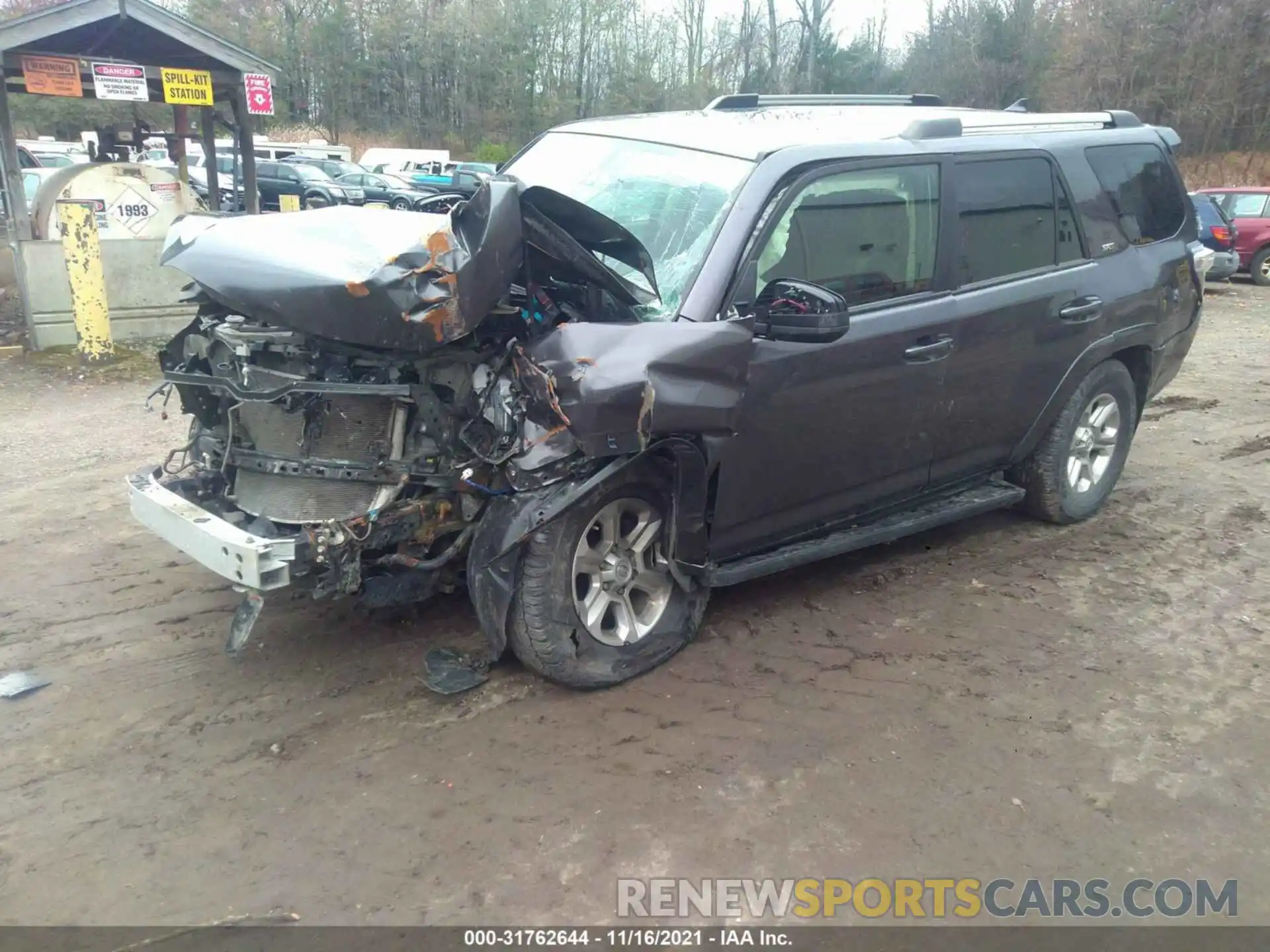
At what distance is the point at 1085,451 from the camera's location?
5.57 metres

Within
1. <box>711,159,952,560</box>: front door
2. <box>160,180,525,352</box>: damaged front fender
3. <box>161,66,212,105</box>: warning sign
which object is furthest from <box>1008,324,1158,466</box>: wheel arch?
<box>161,66,212,105</box>: warning sign

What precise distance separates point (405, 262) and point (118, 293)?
25.1ft

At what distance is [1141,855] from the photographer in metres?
3.05

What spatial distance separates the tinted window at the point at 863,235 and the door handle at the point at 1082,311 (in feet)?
3.21

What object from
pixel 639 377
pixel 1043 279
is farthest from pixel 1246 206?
pixel 639 377

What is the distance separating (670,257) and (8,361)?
7.75m

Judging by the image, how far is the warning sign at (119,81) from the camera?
9.59 m

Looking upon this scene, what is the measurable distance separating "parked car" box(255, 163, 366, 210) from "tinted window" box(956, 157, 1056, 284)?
821 inches

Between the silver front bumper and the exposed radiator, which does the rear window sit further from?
the silver front bumper

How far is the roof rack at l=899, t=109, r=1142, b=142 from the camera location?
4441mm

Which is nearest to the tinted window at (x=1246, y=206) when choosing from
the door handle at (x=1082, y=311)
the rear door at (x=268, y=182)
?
the door handle at (x=1082, y=311)

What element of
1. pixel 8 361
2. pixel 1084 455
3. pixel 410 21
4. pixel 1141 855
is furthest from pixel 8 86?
pixel 410 21

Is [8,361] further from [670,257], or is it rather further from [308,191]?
[308,191]

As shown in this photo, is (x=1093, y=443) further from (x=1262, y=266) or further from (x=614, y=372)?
(x=1262, y=266)
